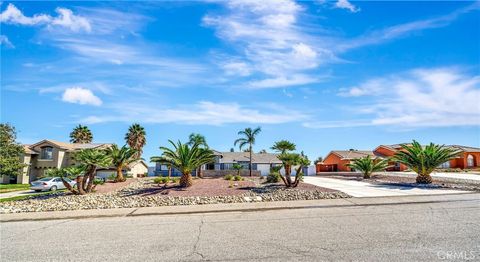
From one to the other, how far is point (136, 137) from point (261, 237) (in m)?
52.8

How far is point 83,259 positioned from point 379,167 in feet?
108

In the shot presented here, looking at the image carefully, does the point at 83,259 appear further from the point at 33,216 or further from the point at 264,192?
the point at 264,192

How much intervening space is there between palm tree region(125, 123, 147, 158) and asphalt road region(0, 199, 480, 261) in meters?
46.0

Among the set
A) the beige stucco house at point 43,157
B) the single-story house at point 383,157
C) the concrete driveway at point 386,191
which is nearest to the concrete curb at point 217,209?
the concrete driveway at point 386,191

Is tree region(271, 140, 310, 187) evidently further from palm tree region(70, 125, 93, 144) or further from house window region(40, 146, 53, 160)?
palm tree region(70, 125, 93, 144)

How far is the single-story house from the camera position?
49.8 metres

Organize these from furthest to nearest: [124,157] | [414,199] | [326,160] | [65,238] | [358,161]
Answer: [326,160] < [358,161] < [124,157] < [414,199] < [65,238]

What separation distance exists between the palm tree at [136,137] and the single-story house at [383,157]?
33749mm

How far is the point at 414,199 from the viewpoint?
15.2m

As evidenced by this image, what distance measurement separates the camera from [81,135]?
62.8m

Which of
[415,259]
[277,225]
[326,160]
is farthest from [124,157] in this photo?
[326,160]

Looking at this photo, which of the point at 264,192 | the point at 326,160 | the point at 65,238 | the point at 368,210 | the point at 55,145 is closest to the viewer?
the point at 65,238

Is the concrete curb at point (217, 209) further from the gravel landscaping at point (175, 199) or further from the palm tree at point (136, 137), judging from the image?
the palm tree at point (136, 137)

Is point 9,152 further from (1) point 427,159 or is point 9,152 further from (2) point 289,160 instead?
(1) point 427,159
